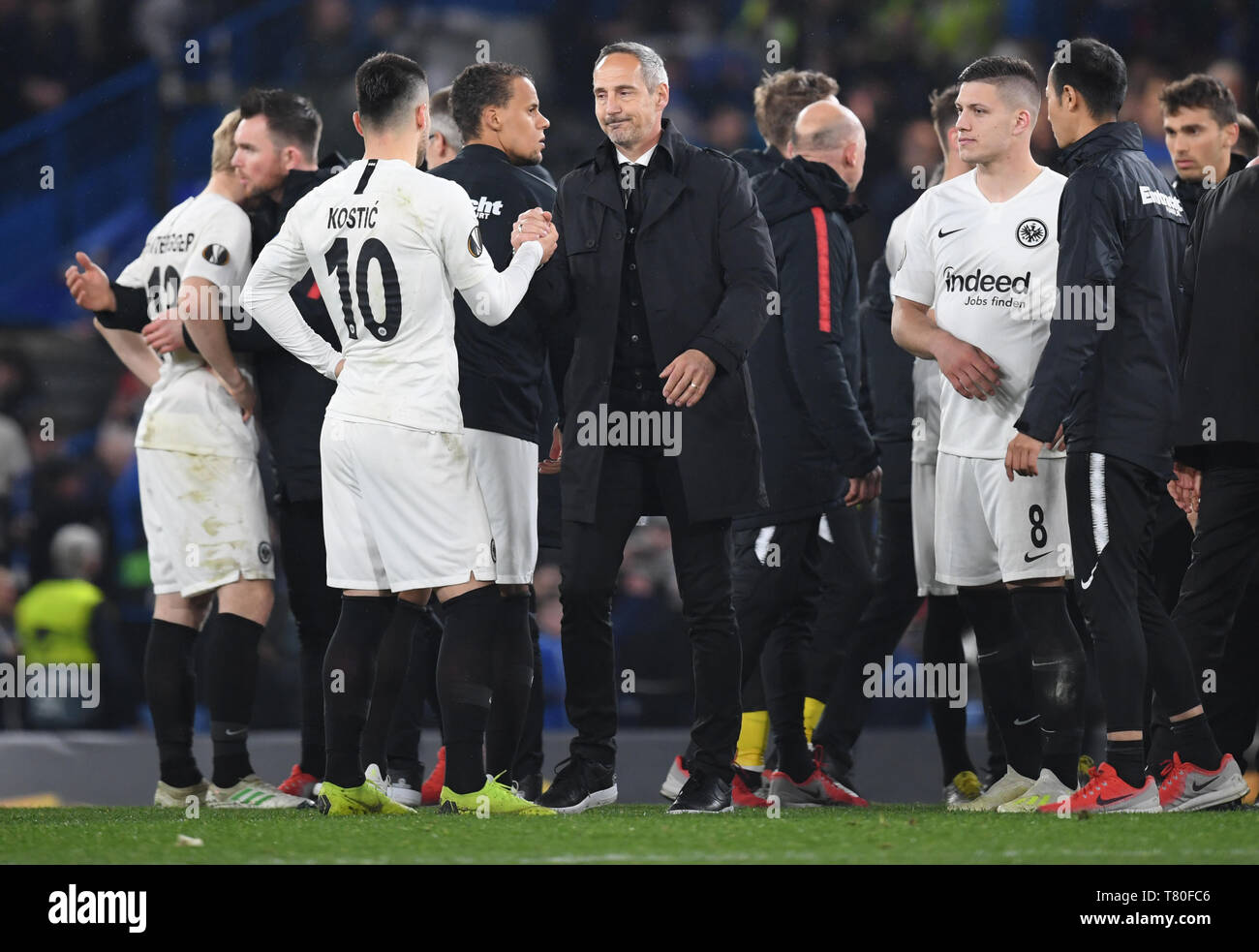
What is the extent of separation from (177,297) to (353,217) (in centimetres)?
107

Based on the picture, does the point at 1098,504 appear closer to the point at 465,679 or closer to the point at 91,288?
the point at 465,679

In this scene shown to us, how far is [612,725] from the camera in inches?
179

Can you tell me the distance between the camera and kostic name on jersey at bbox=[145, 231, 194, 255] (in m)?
4.98

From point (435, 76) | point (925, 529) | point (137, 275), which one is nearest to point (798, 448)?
point (925, 529)

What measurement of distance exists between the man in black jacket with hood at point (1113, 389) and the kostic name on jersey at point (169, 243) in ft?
7.97

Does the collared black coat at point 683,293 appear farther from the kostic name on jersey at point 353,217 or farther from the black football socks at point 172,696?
the black football socks at point 172,696

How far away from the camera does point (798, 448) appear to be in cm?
501

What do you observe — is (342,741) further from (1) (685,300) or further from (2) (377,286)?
(1) (685,300)

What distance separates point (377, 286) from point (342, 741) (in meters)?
1.10

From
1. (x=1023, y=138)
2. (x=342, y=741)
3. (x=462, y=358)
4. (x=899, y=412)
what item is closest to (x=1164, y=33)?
(x=899, y=412)

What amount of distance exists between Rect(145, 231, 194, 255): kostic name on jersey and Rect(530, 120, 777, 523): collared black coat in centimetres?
116

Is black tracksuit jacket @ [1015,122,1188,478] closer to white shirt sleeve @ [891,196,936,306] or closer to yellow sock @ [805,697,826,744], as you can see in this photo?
white shirt sleeve @ [891,196,936,306]

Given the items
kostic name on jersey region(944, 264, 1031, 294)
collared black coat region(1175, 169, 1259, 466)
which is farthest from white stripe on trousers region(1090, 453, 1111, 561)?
collared black coat region(1175, 169, 1259, 466)

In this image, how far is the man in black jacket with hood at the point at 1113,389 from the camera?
4062mm
